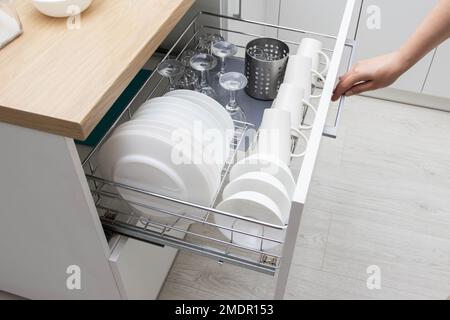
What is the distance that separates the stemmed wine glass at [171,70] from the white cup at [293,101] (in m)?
0.26

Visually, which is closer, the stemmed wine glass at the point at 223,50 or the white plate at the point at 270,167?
the white plate at the point at 270,167

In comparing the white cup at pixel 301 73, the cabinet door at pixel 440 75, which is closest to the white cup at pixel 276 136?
the white cup at pixel 301 73

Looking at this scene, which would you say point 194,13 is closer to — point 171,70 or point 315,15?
point 171,70

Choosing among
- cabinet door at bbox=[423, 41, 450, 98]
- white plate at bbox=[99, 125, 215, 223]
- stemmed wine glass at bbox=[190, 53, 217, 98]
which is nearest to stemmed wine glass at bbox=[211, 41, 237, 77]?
stemmed wine glass at bbox=[190, 53, 217, 98]

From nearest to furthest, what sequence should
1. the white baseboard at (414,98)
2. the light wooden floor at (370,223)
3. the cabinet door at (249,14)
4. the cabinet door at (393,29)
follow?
the cabinet door at (249,14)
the light wooden floor at (370,223)
the cabinet door at (393,29)
the white baseboard at (414,98)

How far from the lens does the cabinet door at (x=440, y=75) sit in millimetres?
1775

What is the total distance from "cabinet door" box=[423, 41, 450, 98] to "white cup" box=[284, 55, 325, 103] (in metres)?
1.02

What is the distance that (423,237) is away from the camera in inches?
60.8

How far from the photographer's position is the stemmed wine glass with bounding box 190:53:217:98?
1.08m

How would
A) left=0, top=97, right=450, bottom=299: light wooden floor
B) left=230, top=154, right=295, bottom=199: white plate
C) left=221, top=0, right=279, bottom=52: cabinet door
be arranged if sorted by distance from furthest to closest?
left=0, top=97, right=450, bottom=299: light wooden floor, left=221, top=0, right=279, bottom=52: cabinet door, left=230, top=154, right=295, bottom=199: white plate

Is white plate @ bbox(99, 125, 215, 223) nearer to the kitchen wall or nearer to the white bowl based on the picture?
the white bowl

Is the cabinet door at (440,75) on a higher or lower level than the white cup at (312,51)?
lower

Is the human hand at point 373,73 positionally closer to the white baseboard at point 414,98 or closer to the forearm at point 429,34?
the forearm at point 429,34

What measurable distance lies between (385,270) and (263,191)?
0.85 meters
